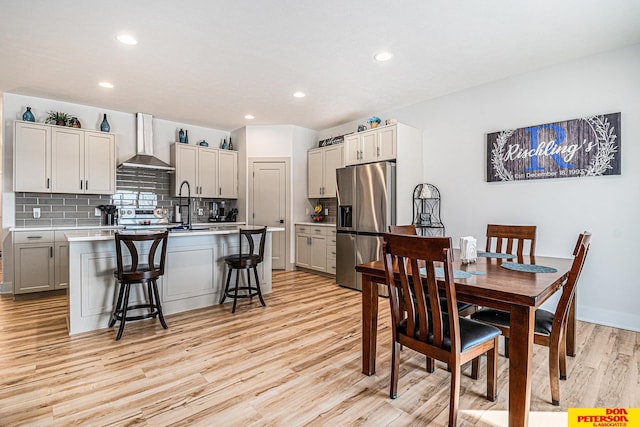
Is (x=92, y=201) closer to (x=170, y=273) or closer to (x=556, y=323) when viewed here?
(x=170, y=273)

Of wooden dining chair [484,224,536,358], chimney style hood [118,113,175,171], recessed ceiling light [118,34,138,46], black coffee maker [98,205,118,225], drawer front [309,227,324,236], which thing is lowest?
drawer front [309,227,324,236]

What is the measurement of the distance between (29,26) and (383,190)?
3.85 metres

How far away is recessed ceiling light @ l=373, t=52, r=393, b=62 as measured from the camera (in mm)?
3220

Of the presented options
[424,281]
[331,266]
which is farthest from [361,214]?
[424,281]

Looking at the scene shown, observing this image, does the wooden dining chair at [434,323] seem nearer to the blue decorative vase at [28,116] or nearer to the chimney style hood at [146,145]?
the chimney style hood at [146,145]

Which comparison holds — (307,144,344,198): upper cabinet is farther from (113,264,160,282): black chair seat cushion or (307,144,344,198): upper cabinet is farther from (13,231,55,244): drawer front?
(13,231,55,244): drawer front

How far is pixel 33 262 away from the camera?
4.15 meters

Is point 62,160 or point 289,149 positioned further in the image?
point 289,149

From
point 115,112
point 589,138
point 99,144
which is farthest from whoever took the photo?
point 115,112

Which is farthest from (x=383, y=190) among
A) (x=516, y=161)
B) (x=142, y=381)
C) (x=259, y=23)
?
(x=142, y=381)

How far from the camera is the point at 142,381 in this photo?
2.15 meters

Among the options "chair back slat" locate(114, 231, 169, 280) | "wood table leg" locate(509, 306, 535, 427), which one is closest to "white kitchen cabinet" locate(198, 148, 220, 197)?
"chair back slat" locate(114, 231, 169, 280)

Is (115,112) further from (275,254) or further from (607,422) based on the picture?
(607,422)

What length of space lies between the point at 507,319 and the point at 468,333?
41cm
